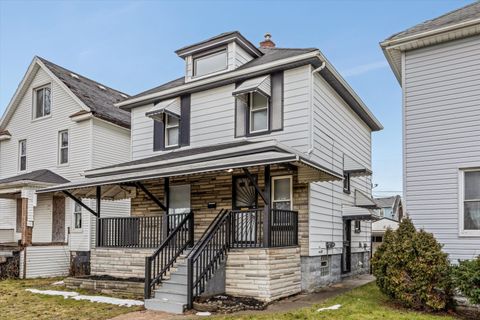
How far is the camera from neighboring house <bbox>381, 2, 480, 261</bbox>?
954 centimetres

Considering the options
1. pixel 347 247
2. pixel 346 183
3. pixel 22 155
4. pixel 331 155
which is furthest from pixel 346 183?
pixel 22 155

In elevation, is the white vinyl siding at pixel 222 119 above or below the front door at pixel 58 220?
above

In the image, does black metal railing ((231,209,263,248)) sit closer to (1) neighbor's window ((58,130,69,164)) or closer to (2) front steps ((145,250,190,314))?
(2) front steps ((145,250,190,314))

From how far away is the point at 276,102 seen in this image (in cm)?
1247

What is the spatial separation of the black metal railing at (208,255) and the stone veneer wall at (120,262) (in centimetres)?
A: 286

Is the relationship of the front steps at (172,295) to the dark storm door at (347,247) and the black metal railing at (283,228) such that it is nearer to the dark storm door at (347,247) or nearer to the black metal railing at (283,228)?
the black metal railing at (283,228)

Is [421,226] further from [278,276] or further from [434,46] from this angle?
[434,46]

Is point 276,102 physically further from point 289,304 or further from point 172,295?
point 172,295

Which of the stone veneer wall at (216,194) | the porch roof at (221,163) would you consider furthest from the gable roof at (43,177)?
the stone veneer wall at (216,194)

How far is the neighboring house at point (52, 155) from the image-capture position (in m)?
17.0

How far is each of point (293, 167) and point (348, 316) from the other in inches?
175

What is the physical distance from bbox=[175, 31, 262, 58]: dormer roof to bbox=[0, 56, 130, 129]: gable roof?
4995mm

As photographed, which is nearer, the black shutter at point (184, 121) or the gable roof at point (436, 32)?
the gable roof at point (436, 32)

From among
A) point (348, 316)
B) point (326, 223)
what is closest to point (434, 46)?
point (326, 223)
